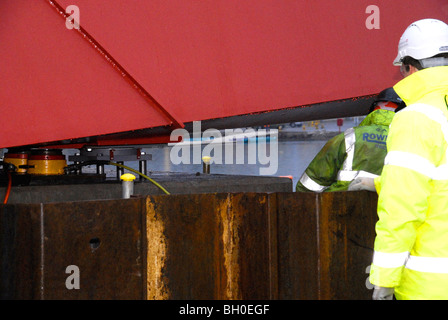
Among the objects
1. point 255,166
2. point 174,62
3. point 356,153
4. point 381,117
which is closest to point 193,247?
point 174,62

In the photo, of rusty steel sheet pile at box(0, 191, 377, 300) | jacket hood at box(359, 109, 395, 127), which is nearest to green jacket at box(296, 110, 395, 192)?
jacket hood at box(359, 109, 395, 127)

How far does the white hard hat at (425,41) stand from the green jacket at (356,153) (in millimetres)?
1420

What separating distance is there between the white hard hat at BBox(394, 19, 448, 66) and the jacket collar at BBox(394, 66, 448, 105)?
18cm

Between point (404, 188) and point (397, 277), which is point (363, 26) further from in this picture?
point (397, 277)

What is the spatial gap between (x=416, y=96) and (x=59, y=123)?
184cm

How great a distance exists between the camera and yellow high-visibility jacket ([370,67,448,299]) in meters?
2.21

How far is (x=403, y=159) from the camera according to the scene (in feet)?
7.42

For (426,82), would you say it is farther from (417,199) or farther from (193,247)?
(193,247)

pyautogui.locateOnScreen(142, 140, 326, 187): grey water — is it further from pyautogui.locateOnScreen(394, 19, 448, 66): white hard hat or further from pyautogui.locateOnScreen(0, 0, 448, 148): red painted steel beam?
pyautogui.locateOnScreen(394, 19, 448, 66): white hard hat

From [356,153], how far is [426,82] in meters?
1.70

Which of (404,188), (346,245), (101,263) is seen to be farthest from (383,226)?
(101,263)

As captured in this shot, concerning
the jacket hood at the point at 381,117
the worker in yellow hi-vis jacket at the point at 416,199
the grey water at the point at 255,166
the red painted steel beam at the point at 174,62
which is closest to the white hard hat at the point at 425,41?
the worker in yellow hi-vis jacket at the point at 416,199

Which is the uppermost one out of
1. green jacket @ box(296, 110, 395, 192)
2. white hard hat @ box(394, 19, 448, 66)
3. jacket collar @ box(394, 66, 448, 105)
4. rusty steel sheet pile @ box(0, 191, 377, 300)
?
white hard hat @ box(394, 19, 448, 66)

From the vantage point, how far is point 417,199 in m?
2.20
